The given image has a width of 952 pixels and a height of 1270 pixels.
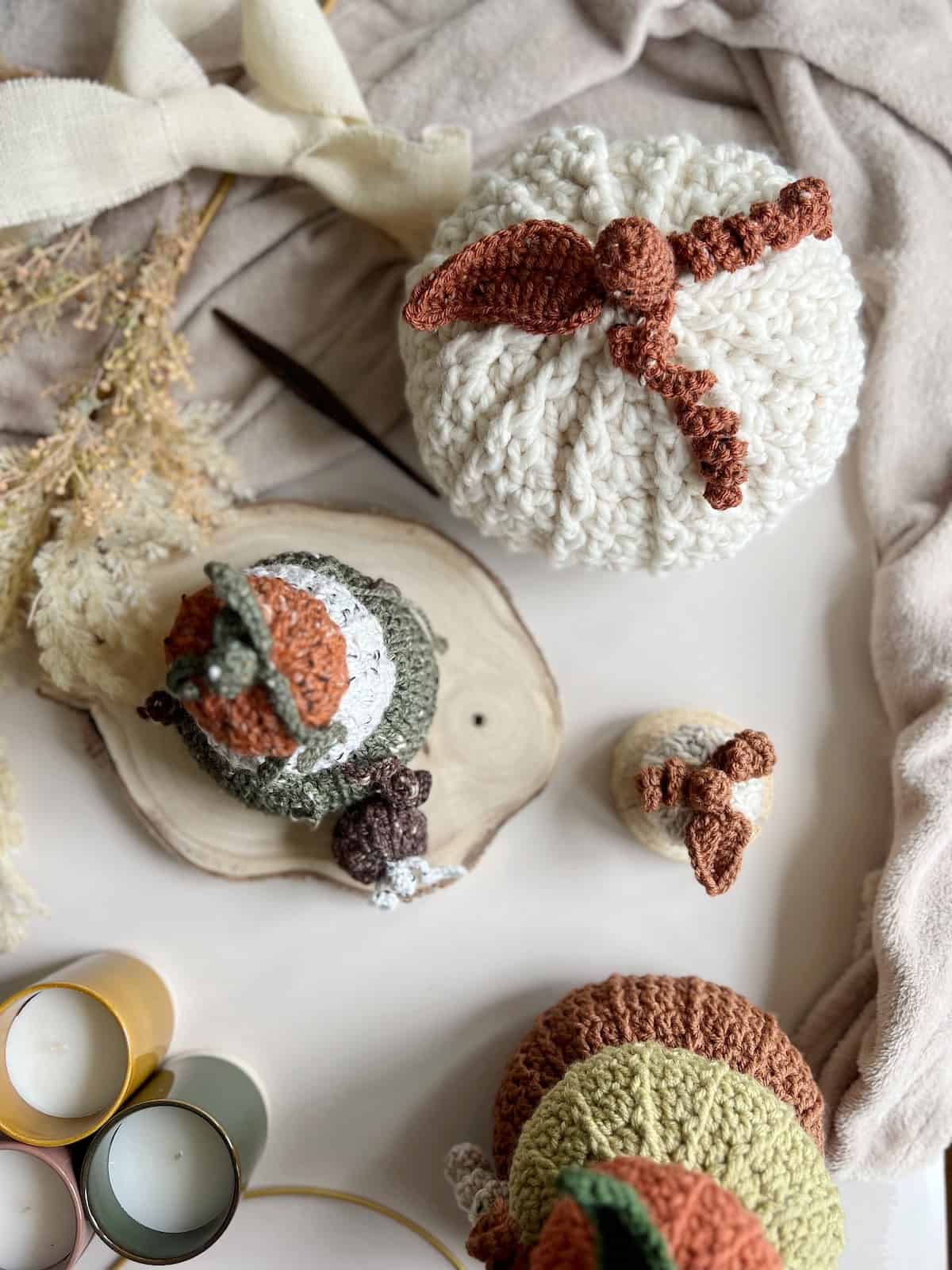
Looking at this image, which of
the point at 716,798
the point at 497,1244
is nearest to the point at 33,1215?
the point at 497,1244

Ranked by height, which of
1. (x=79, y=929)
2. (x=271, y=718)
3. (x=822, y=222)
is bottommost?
(x=79, y=929)

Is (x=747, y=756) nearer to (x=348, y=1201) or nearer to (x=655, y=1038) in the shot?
(x=655, y=1038)

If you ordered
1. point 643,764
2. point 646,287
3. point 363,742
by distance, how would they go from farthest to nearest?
point 643,764
point 363,742
point 646,287

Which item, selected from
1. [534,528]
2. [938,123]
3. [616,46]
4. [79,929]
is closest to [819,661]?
[534,528]

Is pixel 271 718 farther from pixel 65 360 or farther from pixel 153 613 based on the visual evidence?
pixel 65 360

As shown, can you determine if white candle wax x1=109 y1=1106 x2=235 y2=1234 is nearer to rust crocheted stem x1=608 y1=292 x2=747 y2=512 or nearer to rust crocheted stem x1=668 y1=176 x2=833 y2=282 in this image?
rust crocheted stem x1=608 y1=292 x2=747 y2=512

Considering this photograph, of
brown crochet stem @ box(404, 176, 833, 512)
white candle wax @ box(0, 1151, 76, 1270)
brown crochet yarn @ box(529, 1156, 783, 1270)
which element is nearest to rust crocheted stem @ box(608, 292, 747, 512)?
brown crochet stem @ box(404, 176, 833, 512)
